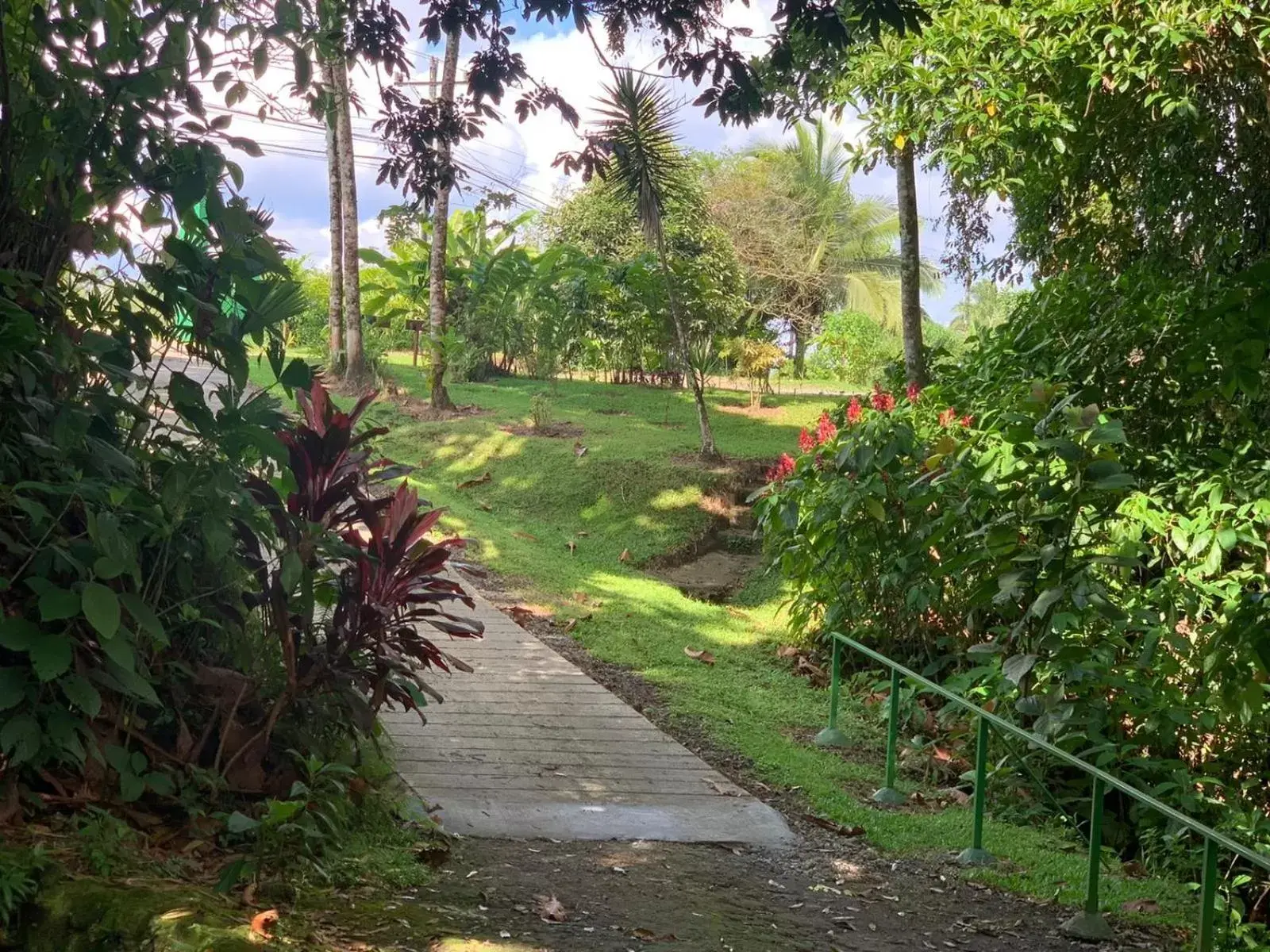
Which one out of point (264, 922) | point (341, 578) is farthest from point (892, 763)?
point (264, 922)

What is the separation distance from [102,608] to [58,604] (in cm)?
14

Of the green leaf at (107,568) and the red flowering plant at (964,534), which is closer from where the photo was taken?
the green leaf at (107,568)

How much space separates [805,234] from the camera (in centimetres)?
3722

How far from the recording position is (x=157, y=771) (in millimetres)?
3838

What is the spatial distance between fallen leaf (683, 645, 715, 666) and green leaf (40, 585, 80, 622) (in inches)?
216

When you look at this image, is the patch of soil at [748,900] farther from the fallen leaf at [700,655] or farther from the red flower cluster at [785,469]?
the red flower cluster at [785,469]

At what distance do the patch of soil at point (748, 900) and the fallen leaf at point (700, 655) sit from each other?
3.02 meters

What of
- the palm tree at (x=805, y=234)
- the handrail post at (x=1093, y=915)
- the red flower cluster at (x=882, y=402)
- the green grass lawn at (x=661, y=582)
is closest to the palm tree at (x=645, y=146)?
the green grass lawn at (x=661, y=582)

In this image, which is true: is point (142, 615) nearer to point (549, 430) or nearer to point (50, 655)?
point (50, 655)

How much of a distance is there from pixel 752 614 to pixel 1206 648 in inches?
193

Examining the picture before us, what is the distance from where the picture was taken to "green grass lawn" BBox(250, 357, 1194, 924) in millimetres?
5453

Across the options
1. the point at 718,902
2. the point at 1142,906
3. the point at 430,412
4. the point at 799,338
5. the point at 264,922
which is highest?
the point at 799,338

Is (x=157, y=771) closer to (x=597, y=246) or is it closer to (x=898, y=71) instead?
(x=898, y=71)

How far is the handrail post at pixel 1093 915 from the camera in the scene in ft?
14.0
